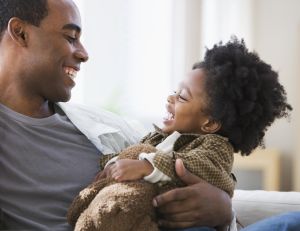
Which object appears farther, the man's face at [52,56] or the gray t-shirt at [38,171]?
the man's face at [52,56]

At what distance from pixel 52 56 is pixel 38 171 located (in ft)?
1.17

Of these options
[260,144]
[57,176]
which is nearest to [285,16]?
[260,144]

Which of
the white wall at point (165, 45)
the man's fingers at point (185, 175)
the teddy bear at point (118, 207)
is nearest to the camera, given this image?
the teddy bear at point (118, 207)

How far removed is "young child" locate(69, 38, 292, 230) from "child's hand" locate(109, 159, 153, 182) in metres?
0.05

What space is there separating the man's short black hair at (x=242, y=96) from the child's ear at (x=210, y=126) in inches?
0.6

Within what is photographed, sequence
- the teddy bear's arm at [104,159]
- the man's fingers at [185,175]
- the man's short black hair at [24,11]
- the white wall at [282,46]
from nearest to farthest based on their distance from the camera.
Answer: the man's fingers at [185,175] → the teddy bear's arm at [104,159] → the man's short black hair at [24,11] → the white wall at [282,46]

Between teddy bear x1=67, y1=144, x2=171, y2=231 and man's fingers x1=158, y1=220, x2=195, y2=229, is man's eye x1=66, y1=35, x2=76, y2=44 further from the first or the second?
man's fingers x1=158, y1=220, x2=195, y2=229

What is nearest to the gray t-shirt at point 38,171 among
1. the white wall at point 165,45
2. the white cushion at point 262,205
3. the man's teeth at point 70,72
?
the man's teeth at point 70,72

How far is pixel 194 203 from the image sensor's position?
1.15m

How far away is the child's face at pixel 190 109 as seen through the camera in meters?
1.30

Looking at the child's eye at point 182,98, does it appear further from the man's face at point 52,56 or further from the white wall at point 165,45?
the white wall at point 165,45

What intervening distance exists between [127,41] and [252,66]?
1.69 metres

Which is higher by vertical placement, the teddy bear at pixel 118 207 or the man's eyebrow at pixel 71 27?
the man's eyebrow at pixel 71 27

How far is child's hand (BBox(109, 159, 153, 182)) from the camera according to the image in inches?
42.9
